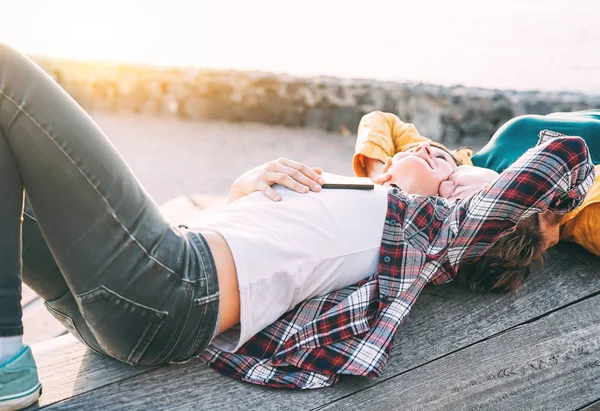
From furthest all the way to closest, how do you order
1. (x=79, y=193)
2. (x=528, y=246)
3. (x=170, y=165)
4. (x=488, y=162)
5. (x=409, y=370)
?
1. (x=170, y=165)
2. (x=488, y=162)
3. (x=528, y=246)
4. (x=409, y=370)
5. (x=79, y=193)

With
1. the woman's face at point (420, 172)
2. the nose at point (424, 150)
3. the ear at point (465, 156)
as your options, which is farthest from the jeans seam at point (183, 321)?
the ear at point (465, 156)

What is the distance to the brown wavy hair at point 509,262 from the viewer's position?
5.83 ft

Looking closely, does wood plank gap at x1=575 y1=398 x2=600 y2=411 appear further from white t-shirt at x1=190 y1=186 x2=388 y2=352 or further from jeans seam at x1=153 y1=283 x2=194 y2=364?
jeans seam at x1=153 y1=283 x2=194 y2=364

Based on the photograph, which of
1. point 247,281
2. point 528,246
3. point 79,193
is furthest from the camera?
point 528,246

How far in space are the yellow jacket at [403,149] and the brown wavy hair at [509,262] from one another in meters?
0.22

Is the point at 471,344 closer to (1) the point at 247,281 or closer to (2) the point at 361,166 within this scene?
(1) the point at 247,281

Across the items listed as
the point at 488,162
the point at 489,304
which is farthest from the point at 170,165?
the point at 489,304

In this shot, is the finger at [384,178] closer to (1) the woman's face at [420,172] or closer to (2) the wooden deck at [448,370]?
(1) the woman's face at [420,172]

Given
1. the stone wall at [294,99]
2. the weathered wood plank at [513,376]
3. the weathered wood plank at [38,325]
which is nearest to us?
the weathered wood plank at [513,376]

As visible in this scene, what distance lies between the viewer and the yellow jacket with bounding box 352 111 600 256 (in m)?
1.96

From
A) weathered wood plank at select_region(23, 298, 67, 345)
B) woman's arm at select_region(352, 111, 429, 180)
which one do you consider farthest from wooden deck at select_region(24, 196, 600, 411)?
weathered wood plank at select_region(23, 298, 67, 345)

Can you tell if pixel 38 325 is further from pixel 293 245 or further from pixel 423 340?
pixel 423 340

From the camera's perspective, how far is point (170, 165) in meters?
4.16

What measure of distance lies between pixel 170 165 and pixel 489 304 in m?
2.81
